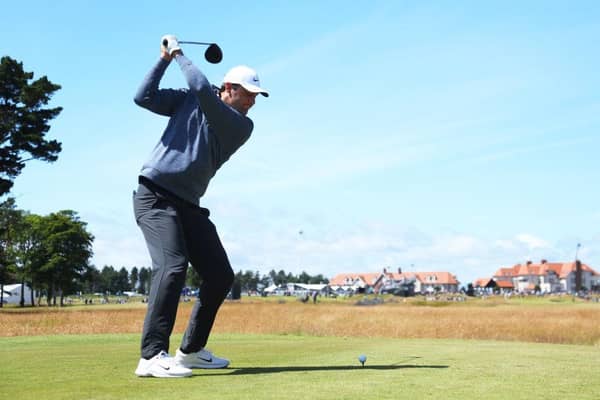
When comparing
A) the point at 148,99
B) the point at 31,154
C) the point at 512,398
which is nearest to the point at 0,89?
the point at 31,154

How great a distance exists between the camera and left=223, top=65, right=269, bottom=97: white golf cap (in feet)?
19.6

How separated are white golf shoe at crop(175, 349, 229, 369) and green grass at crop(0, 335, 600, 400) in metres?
0.26

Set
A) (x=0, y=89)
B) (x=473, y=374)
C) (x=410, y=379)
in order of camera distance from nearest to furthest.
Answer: (x=410, y=379), (x=473, y=374), (x=0, y=89)

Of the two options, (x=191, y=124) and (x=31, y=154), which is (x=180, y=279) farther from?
(x=31, y=154)

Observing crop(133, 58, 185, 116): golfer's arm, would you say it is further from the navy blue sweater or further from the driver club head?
the driver club head

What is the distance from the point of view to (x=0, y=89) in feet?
154

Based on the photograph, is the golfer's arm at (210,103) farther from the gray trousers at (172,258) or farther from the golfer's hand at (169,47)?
the gray trousers at (172,258)

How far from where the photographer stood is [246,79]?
599 centimetres

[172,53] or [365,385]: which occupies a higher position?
[172,53]

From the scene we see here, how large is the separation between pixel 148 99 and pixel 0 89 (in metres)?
45.5

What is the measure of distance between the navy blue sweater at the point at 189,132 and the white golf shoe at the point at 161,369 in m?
1.37

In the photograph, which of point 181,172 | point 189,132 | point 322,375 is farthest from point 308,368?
point 189,132

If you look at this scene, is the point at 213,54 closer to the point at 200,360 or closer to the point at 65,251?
the point at 200,360

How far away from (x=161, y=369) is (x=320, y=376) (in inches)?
46.9
